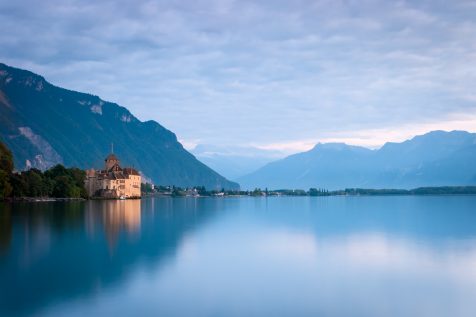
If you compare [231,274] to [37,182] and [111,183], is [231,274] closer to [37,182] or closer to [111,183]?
[37,182]

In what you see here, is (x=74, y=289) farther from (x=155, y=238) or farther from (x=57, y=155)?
(x=57, y=155)

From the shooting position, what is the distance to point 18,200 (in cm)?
7394

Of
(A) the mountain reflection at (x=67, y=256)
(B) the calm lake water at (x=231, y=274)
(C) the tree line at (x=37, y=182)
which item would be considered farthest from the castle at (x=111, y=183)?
(B) the calm lake water at (x=231, y=274)

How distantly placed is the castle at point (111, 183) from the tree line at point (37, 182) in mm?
9621

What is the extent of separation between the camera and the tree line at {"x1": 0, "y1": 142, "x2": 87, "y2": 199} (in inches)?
2788

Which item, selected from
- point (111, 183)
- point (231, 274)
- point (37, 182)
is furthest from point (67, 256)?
point (111, 183)

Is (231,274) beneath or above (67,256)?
beneath

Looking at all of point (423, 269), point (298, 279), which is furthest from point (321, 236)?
point (298, 279)

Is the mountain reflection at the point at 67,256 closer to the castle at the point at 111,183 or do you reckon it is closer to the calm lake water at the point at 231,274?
the calm lake water at the point at 231,274

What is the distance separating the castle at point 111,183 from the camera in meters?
103

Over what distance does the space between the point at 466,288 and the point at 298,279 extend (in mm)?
5321

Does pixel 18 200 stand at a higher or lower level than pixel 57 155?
lower

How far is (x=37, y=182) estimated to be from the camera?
76625mm

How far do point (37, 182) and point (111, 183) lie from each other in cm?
2772
